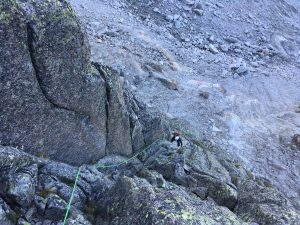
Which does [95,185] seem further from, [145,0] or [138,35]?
[145,0]

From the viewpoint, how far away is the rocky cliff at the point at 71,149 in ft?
26.5

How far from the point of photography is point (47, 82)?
929cm

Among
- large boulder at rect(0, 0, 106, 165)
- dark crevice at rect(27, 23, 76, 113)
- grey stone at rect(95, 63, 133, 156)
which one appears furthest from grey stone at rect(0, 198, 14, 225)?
grey stone at rect(95, 63, 133, 156)

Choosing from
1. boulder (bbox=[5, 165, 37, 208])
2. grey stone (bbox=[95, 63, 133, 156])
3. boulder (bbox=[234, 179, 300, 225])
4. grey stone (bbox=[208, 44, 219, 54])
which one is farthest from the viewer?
grey stone (bbox=[208, 44, 219, 54])

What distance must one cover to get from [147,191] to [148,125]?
6722mm

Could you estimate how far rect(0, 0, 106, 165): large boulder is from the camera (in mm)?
8375

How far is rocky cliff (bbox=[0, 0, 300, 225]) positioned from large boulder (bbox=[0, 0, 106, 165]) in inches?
0.9

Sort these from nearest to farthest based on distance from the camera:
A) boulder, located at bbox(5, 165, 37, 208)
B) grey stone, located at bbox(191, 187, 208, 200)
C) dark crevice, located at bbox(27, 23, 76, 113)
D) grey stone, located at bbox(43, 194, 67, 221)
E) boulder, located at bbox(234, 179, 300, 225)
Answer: boulder, located at bbox(5, 165, 37, 208) < grey stone, located at bbox(43, 194, 67, 221) < dark crevice, located at bbox(27, 23, 76, 113) < boulder, located at bbox(234, 179, 300, 225) < grey stone, located at bbox(191, 187, 208, 200)

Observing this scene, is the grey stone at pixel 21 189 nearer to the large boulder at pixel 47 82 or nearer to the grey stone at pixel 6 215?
the grey stone at pixel 6 215

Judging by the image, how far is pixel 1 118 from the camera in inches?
344

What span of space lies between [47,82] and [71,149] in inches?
92.9

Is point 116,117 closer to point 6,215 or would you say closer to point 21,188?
point 21,188

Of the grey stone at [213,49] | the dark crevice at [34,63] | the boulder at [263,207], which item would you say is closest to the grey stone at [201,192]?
the boulder at [263,207]

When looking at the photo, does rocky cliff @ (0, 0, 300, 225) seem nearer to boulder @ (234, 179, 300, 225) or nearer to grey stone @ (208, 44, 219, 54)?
boulder @ (234, 179, 300, 225)
